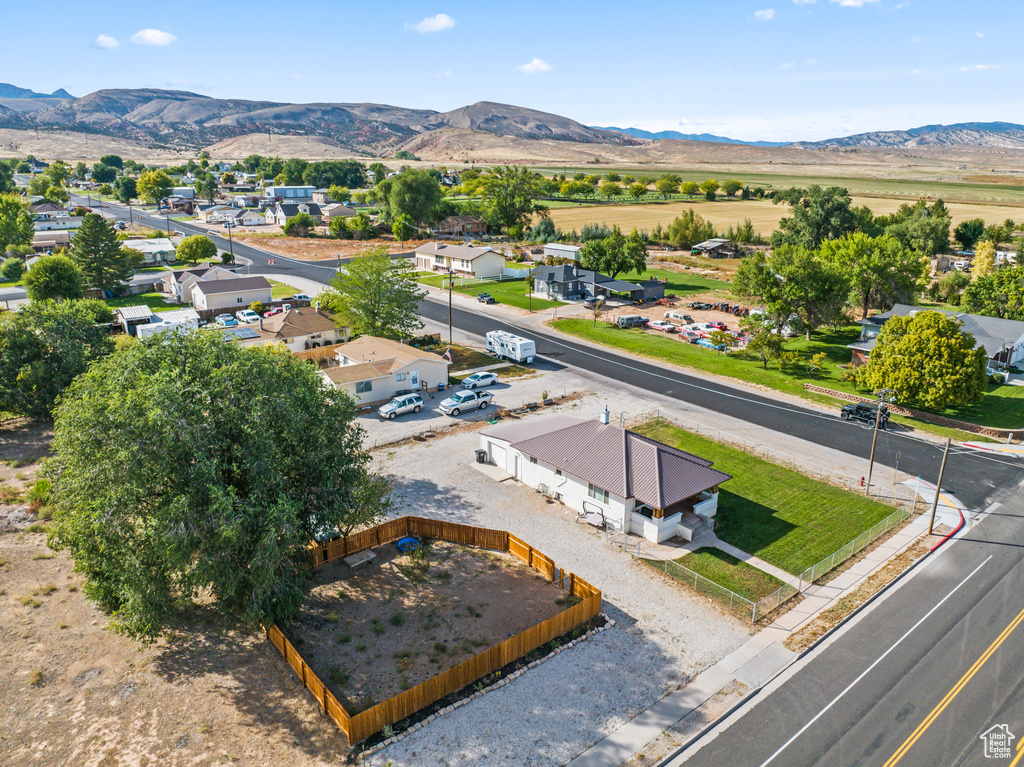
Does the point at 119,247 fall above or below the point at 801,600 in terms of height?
above

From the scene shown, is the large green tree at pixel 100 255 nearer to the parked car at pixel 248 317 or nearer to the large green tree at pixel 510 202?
the parked car at pixel 248 317

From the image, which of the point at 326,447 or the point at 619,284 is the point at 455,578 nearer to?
the point at 326,447

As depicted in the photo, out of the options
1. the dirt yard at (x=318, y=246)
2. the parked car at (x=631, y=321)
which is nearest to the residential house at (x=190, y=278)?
the dirt yard at (x=318, y=246)

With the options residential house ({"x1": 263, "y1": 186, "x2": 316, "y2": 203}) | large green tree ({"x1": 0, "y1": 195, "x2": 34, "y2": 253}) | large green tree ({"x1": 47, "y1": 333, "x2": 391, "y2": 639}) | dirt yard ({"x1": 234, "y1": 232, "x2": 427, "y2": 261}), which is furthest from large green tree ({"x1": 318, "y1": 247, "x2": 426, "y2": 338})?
residential house ({"x1": 263, "y1": 186, "x2": 316, "y2": 203})

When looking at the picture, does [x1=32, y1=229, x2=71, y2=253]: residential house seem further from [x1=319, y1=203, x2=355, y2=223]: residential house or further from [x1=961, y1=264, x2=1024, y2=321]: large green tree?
[x1=961, y1=264, x2=1024, y2=321]: large green tree

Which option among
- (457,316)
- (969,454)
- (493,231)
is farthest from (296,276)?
(969,454)
